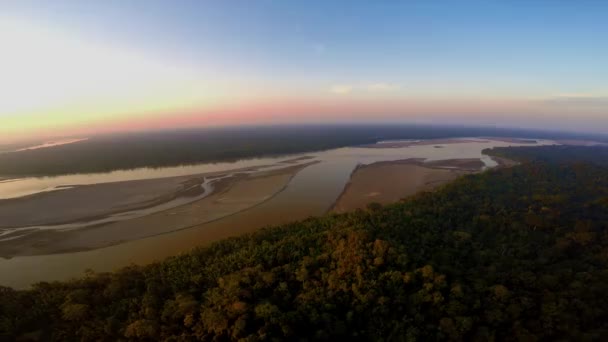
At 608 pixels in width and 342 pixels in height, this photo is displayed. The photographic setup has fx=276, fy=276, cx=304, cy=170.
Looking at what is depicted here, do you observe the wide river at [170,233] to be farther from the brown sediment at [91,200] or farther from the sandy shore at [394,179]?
the brown sediment at [91,200]

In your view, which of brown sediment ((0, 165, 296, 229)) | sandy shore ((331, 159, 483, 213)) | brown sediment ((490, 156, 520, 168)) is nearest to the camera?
brown sediment ((0, 165, 296, 229))

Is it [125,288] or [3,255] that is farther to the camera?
[3,255]

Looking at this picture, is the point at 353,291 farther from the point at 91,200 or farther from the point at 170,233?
the point at 91,200

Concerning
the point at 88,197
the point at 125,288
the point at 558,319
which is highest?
the point at 88,197

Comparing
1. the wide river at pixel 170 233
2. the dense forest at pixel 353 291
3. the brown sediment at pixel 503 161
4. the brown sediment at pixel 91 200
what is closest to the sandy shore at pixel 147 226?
the wide river at pixel 170 233

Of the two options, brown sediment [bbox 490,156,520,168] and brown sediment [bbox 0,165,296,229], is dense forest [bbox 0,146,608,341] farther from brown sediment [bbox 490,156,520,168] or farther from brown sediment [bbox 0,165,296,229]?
brown sediment [bbox 490,156,520,168]

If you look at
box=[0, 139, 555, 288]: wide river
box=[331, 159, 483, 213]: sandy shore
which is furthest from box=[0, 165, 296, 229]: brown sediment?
box=[331, 159, 483, 213]: sandy shore

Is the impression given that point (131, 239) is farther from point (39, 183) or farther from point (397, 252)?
point (39, 183)

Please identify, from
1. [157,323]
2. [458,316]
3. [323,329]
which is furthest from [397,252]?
[157,323]
